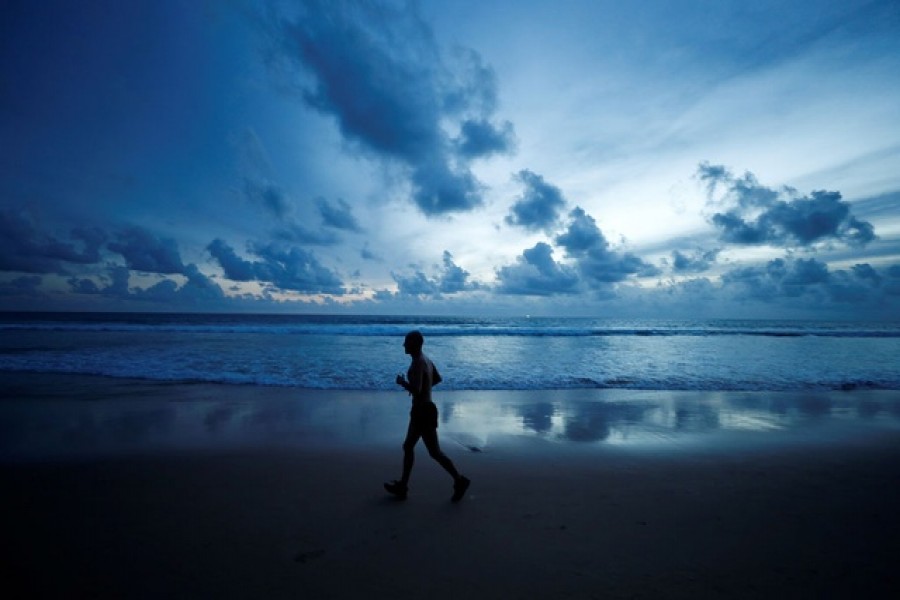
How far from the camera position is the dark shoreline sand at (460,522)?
3.42 meters

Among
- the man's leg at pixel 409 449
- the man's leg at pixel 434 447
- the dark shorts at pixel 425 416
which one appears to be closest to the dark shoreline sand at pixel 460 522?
the man's leg at pixel 409 449

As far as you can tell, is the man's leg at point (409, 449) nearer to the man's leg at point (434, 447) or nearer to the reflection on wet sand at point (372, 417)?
the man's leg at point (434, 447)

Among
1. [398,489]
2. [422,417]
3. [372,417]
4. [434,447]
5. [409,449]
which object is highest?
[422,417]

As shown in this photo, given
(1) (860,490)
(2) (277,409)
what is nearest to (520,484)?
(1) (860,490)

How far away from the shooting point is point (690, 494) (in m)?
5.12

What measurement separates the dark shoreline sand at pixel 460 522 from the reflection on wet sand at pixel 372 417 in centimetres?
42

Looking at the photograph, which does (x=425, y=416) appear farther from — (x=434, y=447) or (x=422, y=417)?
(x=434, y=447)

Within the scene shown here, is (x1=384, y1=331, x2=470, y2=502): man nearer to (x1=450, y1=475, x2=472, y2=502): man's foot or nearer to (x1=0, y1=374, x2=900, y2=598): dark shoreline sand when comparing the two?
(x1=450, y1=475, x2=472, y2=502): man's foot

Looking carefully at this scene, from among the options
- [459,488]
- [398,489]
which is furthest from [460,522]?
[398,489]

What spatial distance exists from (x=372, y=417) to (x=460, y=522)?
15.9 ft

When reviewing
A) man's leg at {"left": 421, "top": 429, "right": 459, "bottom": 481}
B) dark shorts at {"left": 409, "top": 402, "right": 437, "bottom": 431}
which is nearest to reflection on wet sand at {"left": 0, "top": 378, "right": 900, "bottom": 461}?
man's leg at {"left": 421, "top": 429, "right": 459, "bottom": 481}

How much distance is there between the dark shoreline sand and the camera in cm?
342

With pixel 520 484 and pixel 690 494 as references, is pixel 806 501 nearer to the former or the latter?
pixel 690 494

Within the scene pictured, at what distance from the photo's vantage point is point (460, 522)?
4395 mm
